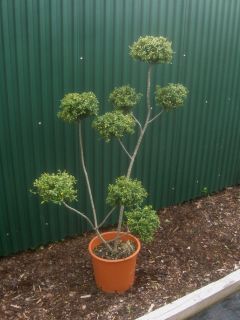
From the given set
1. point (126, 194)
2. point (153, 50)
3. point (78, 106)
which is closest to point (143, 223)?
point (126, 194)

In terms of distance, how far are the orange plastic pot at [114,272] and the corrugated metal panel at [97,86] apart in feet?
3.48

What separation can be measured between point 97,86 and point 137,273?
2.14m

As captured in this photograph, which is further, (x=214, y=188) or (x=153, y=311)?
(x=214, y=188)

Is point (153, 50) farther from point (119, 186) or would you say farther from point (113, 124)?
point (119, 186)

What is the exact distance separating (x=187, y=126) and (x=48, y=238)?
96.6 inches

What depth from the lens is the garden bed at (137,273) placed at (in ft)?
12.3

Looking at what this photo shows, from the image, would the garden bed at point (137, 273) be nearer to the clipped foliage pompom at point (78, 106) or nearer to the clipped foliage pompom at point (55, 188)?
the clipped foliage pompom at point (55, 188)

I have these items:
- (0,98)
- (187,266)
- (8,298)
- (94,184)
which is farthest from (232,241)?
(0,98)

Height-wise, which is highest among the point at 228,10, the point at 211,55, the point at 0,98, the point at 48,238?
the point at 228,10

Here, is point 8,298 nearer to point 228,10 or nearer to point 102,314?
point 102,314

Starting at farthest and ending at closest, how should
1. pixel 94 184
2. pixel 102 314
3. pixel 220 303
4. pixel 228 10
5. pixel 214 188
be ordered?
1. pixel 214 188
2. pixel 228 10
3. pixel 94 184
4. pixel 220 303
5. pixel 102 314

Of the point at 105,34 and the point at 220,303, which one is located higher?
the point at 105,34

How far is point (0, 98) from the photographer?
3861 mm

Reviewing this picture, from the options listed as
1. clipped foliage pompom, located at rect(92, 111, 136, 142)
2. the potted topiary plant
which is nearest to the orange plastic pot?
the potted topiary plant
